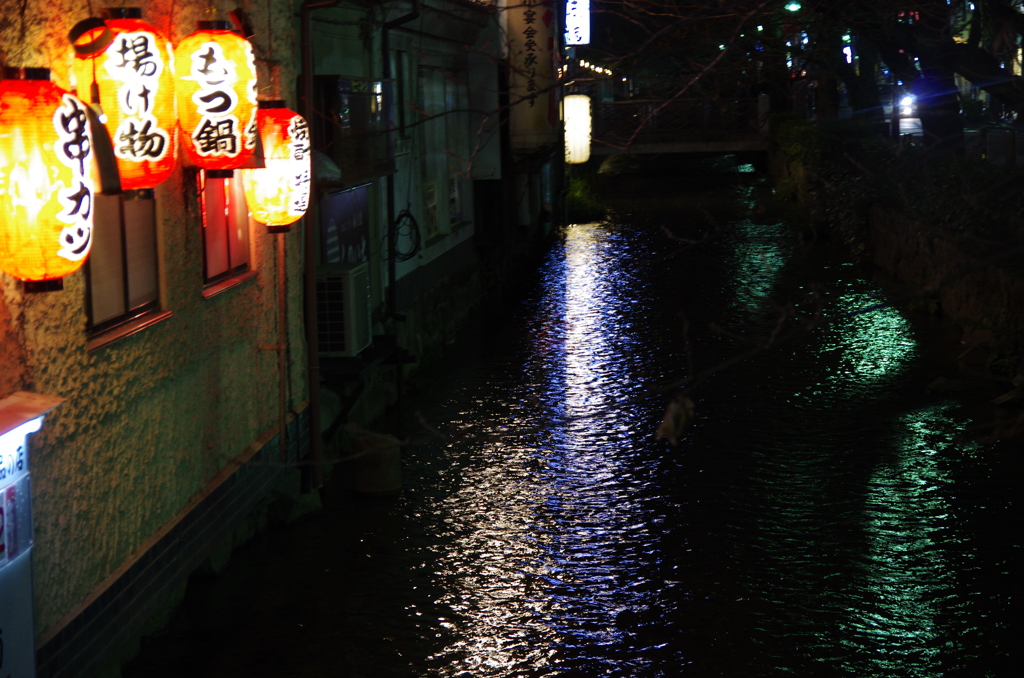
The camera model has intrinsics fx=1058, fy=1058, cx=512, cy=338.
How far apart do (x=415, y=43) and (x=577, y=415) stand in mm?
6901

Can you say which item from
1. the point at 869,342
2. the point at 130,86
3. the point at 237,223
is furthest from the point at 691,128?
the point at 130,86

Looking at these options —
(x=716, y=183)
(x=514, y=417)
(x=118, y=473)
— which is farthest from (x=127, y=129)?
(x=716, y=183)

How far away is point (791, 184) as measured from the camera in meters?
35.1

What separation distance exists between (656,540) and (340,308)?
413 centimetres

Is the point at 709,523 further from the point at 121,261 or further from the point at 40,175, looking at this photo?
the point at 40,175

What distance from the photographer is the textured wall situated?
18.5ft

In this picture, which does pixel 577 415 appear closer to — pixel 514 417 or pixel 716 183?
pixel 514 417

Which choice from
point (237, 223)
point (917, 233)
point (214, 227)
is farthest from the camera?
point (917, 233)

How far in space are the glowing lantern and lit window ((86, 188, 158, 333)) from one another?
2095 cm

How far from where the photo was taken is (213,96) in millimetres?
7180

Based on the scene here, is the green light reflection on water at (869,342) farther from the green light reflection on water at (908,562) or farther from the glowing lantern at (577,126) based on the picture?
the glowing lantern at (577,126)

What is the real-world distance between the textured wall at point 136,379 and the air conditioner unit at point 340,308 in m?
1.18

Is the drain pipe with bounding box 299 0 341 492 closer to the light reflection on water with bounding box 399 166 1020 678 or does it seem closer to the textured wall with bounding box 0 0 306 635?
the textured wall with bounding box 0 0 306 635

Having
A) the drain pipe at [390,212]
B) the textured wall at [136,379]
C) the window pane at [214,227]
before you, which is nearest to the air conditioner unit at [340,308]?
the textured wall at [136,379]
